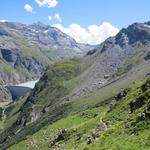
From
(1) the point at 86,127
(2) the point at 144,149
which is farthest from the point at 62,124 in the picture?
Answer: (2) the point at 144,149

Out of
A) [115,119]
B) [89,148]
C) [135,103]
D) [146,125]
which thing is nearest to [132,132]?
[146,125]

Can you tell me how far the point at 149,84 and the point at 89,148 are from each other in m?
35.3

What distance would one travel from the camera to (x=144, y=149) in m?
43.5

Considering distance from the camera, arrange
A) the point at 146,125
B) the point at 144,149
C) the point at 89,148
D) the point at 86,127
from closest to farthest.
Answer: the point at 144,149 < the point at 146,125 < the point at 89,148 < the point at 86,127

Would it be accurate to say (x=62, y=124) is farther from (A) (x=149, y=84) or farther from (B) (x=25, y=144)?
(A) (x=149, y=84)

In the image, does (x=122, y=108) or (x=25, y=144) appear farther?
(x=25, y=144)

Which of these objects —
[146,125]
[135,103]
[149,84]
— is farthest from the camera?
[149,84]

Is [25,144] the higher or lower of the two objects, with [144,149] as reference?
lower

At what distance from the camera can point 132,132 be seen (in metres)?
51.0

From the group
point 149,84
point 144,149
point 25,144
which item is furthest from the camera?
point 25,144

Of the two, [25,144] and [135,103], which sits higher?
[135,103]

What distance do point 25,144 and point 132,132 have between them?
118 meters

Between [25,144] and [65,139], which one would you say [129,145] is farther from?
[25,144]

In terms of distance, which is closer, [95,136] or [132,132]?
[132,132]
